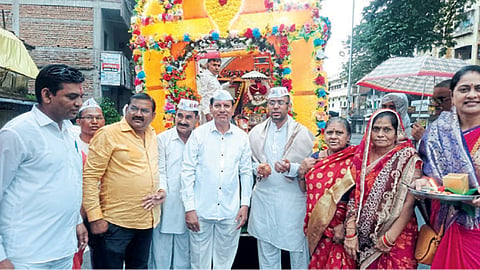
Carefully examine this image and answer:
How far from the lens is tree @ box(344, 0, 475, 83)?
1020 cm

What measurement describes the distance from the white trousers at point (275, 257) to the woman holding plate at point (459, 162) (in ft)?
3.99

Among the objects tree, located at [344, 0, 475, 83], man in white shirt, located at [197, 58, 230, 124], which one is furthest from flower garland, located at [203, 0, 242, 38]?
tree, located at [344, 0, 475, 83]

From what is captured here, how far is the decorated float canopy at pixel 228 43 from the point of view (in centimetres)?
550

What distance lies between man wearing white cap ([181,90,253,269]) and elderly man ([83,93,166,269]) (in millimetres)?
369

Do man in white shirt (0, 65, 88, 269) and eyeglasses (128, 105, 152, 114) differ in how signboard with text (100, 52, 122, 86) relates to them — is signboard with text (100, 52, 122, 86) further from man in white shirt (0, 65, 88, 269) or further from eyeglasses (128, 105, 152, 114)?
man in white shirt (0, 65, 88, 269)

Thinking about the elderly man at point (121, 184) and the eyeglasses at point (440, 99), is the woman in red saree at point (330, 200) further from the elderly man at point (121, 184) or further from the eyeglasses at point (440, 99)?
the eyeglasses at point (440, 99)

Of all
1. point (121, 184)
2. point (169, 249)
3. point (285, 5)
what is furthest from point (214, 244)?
point (285, 5)

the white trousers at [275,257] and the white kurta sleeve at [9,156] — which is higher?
the white kurta sleeve at [9,156]

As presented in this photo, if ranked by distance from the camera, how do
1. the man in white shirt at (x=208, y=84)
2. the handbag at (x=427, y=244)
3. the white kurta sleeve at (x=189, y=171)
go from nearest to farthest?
the handbag at (x=427, y=244)
the white kurta sleeve at (x=189, y=171)
the man in white shirt at (x=208, y=84)

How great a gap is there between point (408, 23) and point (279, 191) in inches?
380

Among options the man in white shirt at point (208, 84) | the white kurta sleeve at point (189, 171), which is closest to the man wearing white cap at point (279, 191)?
the white kurta sleeve at point (189, 171)

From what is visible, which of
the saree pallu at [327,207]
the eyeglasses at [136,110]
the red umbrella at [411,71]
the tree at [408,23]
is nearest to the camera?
the saree pallu at [327,207]

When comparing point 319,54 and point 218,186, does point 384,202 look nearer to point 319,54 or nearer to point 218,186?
point 218,186

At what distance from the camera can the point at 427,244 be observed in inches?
95.0
